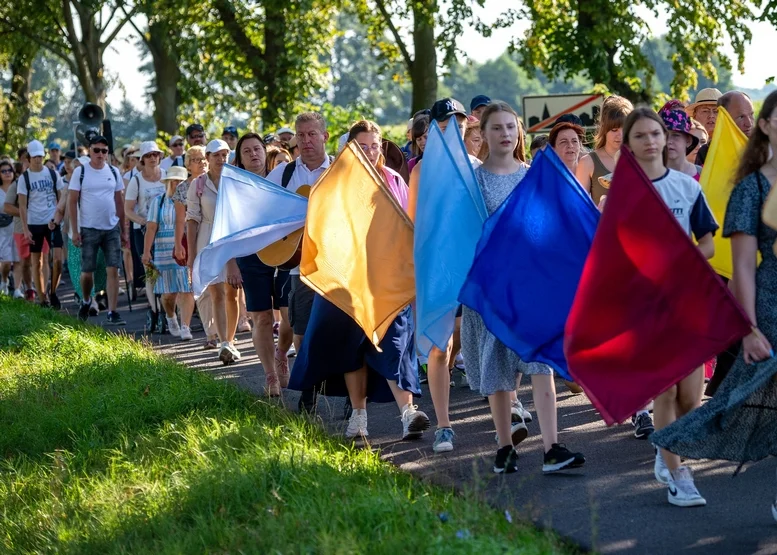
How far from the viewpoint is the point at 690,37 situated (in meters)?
30.1

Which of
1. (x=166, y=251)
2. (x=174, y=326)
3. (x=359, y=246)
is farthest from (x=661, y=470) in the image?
(x=174, y=326)

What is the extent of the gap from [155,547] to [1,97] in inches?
1436

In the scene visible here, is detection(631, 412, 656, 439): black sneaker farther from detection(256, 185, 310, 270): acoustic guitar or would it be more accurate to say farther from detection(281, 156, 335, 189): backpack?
detection(281, 156, 335, 189): backpack

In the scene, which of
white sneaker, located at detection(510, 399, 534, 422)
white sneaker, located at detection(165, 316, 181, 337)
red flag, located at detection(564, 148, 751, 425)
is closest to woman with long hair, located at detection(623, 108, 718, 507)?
red flag, located at detection(564, 148, 751, 425)

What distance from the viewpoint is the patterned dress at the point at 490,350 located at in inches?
290

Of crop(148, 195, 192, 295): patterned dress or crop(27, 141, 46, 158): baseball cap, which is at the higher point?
crop(27, 141, 46, 158): baseball cap

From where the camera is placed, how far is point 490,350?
7410mm

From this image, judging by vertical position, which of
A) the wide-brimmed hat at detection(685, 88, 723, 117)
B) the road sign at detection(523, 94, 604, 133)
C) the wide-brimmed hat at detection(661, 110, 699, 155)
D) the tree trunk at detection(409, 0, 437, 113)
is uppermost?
the tree trunk at detection(409, 0, 437, 113)

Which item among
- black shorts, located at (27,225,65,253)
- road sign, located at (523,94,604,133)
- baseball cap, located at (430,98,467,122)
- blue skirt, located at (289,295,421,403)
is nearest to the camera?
blue skirt, located at (289,295,421,403)

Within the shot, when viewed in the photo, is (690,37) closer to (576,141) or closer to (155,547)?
(576,141)

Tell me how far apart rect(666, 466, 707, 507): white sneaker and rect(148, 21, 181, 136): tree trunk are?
27267 millimetres

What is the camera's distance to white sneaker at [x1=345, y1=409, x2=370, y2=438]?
28.1 feet

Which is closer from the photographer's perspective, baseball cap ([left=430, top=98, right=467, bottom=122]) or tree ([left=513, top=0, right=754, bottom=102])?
baseball cap ([left=430, top=98, right=467, bottom=122])

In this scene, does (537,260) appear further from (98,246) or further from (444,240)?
(98,246)
